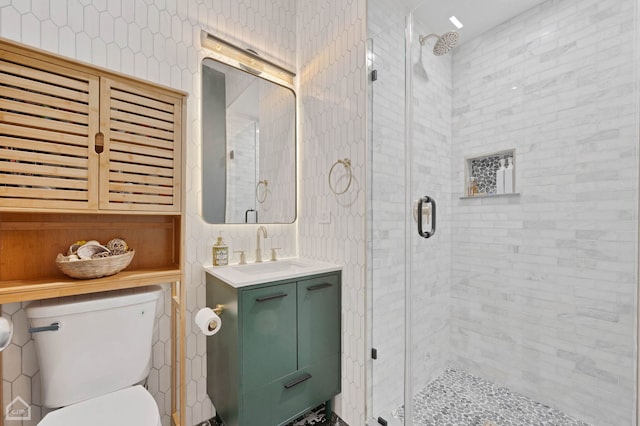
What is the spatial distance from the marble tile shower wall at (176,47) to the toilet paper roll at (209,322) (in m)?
0.32

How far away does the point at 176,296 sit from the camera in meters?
1.54

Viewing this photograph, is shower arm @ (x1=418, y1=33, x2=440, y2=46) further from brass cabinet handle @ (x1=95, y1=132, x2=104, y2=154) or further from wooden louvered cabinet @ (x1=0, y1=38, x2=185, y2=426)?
brass cabinet handle @ (x1=95, y1=132, x2=104, y2=154)

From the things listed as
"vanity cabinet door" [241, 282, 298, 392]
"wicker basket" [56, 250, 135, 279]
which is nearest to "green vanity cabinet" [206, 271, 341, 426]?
"vanity cabinet door" [241, 282, 298, 392]

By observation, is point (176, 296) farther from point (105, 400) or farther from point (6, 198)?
point (6, 198)

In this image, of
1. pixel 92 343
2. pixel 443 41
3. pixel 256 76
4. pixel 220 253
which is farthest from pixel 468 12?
pixel 92 343

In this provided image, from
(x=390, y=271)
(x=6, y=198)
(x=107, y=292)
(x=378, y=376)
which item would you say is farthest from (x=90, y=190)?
(x=378, y=376)

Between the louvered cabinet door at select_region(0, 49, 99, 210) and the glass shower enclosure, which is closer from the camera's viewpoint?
the louvered cabinet door at select_region(0, 49, 99, 210)

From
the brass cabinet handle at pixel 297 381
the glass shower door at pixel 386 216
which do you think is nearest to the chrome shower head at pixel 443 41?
the glass shower door at pixel 386 216

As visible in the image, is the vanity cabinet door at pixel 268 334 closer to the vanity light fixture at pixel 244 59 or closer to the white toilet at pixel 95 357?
the white toilet at pixel 95 357

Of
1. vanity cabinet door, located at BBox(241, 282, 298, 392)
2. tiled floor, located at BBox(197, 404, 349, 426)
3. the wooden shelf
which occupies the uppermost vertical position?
the wooden shelf

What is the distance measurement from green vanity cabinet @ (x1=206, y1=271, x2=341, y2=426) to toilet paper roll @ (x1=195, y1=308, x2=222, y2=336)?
0.06 meters

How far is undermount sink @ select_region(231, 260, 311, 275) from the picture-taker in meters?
1.79

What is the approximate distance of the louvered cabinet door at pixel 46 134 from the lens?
1068mm

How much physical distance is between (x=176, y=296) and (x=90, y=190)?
0.68 meters
